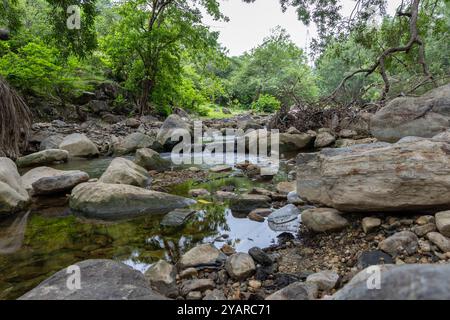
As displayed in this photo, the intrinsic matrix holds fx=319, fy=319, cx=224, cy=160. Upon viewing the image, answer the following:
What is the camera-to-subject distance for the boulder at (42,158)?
6.82 m

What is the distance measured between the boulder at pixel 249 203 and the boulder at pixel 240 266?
144 cm

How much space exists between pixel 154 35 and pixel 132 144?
5.94 m

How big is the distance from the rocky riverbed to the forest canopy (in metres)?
3.07

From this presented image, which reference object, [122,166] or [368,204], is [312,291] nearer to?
[368,204]

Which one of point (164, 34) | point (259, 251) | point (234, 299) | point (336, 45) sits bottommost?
point (234, 299)

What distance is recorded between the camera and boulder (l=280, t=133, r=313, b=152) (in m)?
7.95

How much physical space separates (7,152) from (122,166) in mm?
3672

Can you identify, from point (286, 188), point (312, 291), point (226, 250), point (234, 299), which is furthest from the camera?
point (286, 188)

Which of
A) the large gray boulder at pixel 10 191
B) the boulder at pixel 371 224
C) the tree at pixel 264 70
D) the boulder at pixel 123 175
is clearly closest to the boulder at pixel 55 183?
the large gray boulder at pixel 10 191

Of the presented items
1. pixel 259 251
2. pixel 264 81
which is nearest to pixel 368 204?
pixel 259 251

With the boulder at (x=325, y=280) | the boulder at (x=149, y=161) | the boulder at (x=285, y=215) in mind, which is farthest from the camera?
the boulder at (x=149, y=161)

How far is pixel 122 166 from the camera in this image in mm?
4961

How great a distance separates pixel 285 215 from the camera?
136 inches

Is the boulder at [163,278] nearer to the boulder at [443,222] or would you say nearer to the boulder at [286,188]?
the boulder at [443,222]
